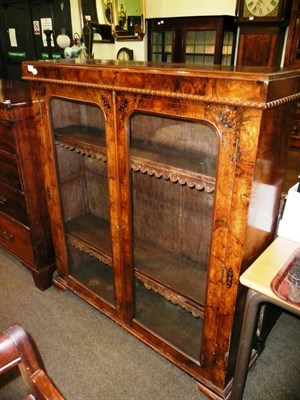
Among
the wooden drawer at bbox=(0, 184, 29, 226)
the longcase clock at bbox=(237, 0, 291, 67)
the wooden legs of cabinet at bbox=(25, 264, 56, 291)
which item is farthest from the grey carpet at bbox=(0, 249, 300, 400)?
the longcase clock at bbox=(237, 0, 291, 67)

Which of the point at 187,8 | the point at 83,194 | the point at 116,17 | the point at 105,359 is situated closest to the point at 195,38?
the point at 187,8

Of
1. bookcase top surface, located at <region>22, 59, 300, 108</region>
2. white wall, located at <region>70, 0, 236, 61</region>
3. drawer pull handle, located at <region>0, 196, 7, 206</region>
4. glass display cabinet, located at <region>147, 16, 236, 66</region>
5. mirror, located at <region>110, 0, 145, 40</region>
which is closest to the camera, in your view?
bookcase top surface, located at <region>22, 59, 300, 108</region>

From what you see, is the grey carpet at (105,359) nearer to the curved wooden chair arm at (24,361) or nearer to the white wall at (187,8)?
the curved wooden chair arm at (24,361)

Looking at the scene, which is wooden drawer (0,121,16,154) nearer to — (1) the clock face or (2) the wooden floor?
(2) the wooden floor

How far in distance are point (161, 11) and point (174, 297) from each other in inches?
179

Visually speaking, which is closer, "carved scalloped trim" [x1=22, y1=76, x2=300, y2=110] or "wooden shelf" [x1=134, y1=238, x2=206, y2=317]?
"carved scalloped trim" [x1=22, y1=76, x2=300, y2=110]

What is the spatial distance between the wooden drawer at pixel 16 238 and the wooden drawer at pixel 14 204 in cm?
5

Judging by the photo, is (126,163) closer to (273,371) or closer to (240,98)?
(240,98)

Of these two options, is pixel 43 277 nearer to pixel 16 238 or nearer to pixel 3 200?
pixel 16 238

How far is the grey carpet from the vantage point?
4.79 feet

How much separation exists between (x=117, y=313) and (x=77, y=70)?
4.03ft

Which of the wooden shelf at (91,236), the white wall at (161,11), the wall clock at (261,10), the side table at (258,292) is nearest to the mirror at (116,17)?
the white wall at (161,11)

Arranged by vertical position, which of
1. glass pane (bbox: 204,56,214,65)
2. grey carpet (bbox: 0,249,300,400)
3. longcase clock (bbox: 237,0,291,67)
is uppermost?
longcase clock (bbox: 237,0,291,67)

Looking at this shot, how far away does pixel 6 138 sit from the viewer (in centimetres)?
175
